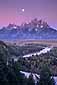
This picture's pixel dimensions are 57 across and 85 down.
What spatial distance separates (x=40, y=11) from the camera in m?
3.64

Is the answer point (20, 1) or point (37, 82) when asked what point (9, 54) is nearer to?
point (37, 82)

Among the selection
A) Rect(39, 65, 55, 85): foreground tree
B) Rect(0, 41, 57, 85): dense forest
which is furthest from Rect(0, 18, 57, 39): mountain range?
Rect(39, 65, 55, 85): foreground tree

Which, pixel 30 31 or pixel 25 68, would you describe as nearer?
pixel 25 68

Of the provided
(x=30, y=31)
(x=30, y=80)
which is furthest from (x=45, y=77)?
(x=30, y=31)

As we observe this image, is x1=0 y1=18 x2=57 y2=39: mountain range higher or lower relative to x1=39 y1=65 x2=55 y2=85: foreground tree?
higher

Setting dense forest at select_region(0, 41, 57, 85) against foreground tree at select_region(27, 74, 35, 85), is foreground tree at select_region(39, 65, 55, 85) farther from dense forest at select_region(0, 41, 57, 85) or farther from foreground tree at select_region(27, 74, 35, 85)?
foreground tree at select_region(27, 74, 35, 85)

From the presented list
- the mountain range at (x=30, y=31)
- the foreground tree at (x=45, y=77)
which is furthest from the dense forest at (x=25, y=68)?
the mountain range at (x=30, y=31)

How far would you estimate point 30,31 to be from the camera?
3.65 m

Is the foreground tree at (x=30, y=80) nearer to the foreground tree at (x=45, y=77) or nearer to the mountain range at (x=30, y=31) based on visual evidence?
the foreground tree at (x=45, y=77)

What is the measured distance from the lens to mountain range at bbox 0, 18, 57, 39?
3.62 meters

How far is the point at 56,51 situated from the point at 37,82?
52cm

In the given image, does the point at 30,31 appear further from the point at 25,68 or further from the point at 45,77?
the point at 45,77

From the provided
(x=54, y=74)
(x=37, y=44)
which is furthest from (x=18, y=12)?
(x=54, y=74)

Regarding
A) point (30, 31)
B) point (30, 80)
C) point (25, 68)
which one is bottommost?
point (30, 80)
